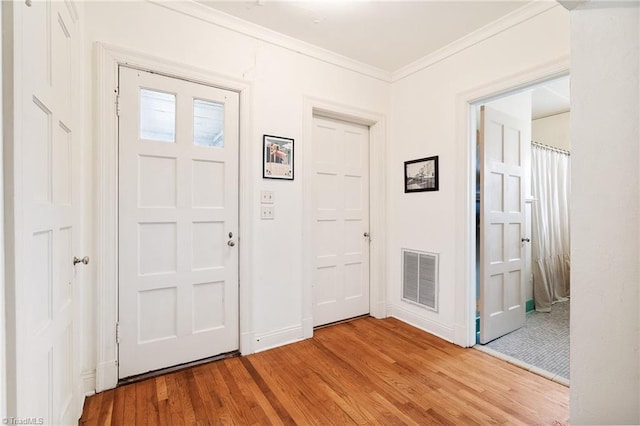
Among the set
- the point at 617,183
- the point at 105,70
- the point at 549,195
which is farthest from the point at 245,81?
the point at 549,195

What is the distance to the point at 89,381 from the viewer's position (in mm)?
1860

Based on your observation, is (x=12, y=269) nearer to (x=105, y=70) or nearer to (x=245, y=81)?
(x=105, y=70)

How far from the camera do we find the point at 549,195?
149 inches

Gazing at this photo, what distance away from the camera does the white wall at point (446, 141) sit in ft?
7.19

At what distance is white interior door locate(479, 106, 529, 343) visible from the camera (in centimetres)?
264

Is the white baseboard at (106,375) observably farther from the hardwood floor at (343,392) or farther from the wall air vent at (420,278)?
the wall air vent at (420,278)

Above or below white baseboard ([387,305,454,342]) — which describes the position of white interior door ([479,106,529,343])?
above

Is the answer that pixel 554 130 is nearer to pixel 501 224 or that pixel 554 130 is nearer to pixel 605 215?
pixel 501 224

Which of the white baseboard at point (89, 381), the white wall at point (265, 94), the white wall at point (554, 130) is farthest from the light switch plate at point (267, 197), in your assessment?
the white wall at point (554, 130)

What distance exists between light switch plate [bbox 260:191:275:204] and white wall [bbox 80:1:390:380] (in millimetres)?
38

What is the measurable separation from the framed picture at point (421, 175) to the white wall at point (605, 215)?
1.89 metres

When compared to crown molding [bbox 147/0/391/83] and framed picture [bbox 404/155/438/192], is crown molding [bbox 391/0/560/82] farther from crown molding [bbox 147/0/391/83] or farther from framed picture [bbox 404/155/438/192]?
framed picture [bbox 404/155/438/192]

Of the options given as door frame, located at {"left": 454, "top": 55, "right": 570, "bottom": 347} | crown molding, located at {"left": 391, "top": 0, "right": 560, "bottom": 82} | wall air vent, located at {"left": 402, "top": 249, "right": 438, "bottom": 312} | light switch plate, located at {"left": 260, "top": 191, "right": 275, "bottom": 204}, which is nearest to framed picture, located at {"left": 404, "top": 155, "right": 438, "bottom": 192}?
door frame, located at {"left": 454, "top": 55, "right": 570, "bottom": 347}

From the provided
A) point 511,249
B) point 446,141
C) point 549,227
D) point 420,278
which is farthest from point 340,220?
point 549,227
